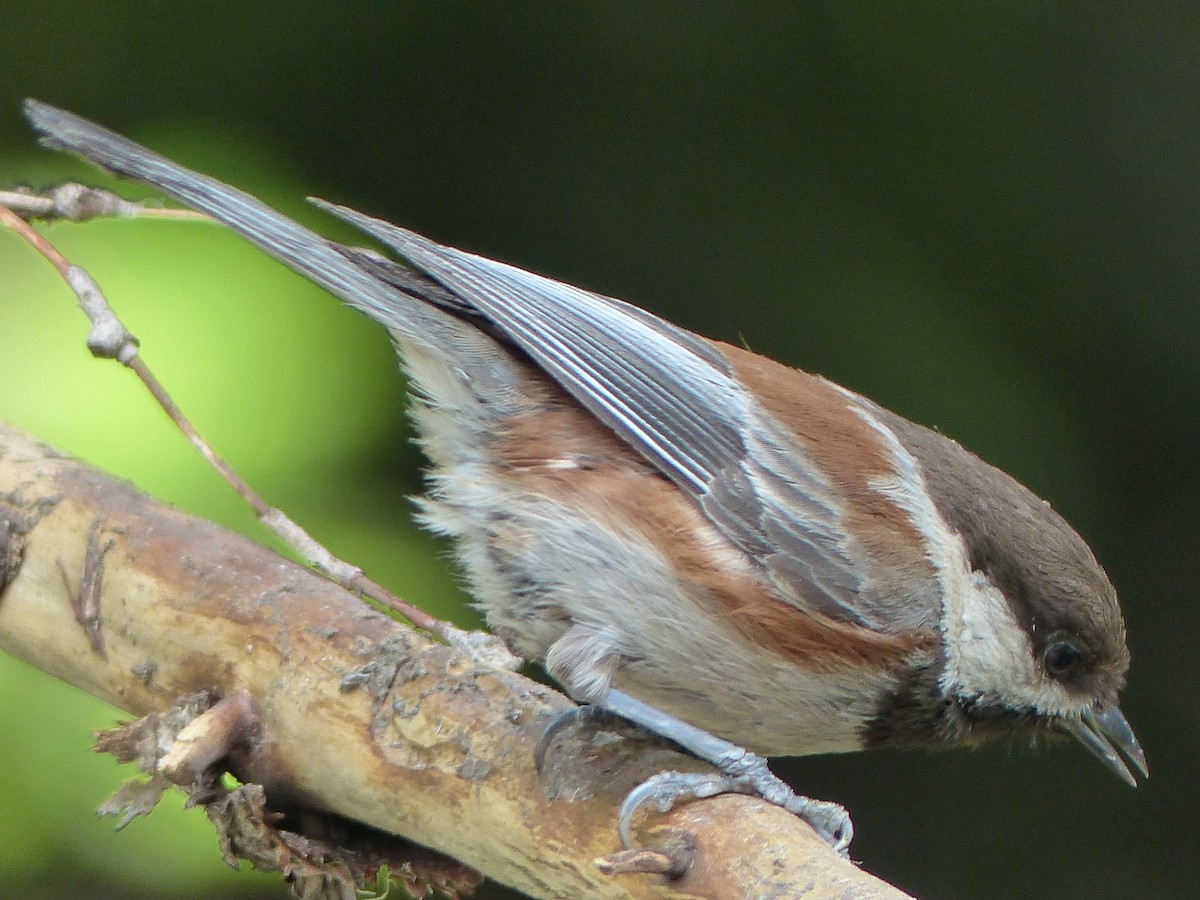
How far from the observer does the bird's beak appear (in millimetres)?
2289

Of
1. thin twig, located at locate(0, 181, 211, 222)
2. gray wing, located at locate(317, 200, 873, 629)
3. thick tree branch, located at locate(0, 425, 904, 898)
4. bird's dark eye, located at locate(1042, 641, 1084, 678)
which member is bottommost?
thick tree branch, located at locate(0, 425, 904, 898)

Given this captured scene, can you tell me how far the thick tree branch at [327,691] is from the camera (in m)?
1.74

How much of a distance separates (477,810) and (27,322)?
5.45ft

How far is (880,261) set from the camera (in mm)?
3715

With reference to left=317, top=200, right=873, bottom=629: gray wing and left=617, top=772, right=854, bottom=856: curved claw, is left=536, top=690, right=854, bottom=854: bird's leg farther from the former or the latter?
left=317, top=200, right=873, bottom=629: gray wing

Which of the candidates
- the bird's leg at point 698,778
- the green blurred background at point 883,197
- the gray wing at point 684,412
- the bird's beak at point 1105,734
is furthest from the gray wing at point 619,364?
the green blurred background at point 883,197

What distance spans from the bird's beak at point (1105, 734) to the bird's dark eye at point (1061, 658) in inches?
4.6

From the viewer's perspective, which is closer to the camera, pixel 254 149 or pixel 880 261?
pixel 254 149

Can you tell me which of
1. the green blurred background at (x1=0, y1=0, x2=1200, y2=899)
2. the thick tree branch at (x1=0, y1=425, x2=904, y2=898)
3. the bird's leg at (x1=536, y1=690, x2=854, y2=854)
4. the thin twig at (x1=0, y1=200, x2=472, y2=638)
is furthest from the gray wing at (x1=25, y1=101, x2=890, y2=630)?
the green blurred background at (x1=0, y1=0, x2=1200, y2=899)

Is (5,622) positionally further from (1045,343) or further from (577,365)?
(1045,343)

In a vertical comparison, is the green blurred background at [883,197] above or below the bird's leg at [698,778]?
above

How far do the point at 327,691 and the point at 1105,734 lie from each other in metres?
1.37

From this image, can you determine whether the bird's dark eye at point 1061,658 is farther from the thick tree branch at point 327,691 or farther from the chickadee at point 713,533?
the thick tree branch at point 327,691

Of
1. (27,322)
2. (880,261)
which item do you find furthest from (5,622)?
(880,261)
